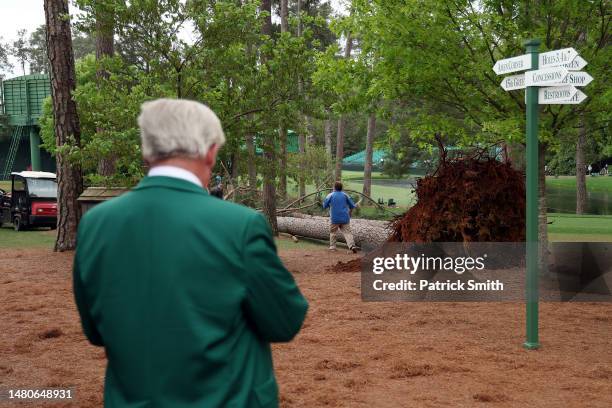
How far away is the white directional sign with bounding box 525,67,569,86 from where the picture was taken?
7.13 m

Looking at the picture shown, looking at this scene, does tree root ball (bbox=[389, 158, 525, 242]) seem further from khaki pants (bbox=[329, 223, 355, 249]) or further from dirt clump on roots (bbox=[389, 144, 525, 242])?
khaki pants (bbox=[329, 223, 355, 249])

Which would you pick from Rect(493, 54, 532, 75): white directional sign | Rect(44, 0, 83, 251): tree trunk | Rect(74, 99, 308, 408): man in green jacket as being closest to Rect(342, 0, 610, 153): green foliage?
Rect(493, 54, 532, 75): white directional sign

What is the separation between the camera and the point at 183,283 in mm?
2301

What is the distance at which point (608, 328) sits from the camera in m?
9.15

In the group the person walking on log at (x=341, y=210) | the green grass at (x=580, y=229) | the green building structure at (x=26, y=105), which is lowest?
the green grass at (x=580, y=229)

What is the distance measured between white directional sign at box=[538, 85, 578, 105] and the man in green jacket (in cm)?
553

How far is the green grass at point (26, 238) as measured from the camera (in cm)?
2052

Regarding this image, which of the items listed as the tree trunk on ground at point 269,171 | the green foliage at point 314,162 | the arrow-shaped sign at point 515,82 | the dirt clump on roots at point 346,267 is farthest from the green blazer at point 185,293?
the green foliage at point 314,162

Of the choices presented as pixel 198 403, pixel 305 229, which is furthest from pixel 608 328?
pixel 305 229

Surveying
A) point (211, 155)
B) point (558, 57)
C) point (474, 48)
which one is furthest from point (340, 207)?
point (211, 155)

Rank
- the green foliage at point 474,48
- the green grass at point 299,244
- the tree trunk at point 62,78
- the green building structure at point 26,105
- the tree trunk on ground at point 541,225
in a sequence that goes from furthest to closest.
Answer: the green building structure at point 26,105
the green grass at point 299,244
the tree trunk at point 62,78
the tree trunk on ground at point 541,225
the green foliage at point 474,48

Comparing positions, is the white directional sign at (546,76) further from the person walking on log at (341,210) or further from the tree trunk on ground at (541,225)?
the person walking on log at (341,210)

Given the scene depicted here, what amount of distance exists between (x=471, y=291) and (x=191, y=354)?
9.42 meters

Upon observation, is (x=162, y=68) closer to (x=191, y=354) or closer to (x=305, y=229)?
(x=305, y=229)
